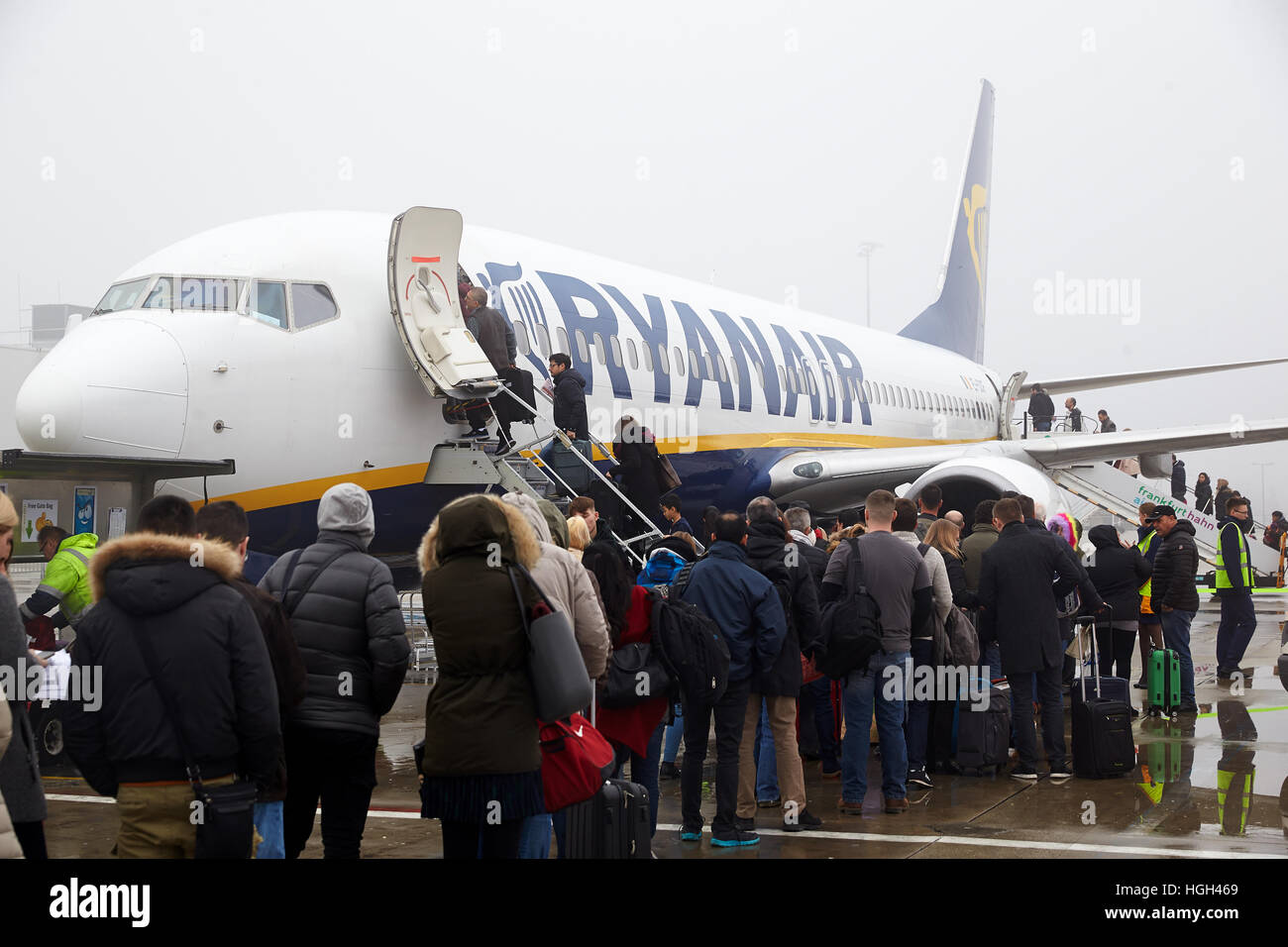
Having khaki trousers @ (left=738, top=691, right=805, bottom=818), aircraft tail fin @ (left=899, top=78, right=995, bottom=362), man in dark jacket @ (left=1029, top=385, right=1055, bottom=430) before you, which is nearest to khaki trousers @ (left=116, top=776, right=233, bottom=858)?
khaki trousers @ (left=738, top=691, right=805, bottom=818)

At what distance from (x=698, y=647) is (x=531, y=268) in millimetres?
6054

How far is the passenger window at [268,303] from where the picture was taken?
836 centimetres

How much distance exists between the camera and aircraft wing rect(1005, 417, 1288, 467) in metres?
14.8

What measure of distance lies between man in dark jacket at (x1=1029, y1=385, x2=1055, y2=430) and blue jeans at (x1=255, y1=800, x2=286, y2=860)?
69.5 feet

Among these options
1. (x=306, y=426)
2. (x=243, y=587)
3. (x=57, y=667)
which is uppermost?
(x=306, y=426)

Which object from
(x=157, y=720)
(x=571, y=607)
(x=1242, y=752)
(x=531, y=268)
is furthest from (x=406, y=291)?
(x=1242, y=752)

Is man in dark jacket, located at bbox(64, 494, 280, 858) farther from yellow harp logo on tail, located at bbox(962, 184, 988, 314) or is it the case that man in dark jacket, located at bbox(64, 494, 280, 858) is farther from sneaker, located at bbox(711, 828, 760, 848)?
yellow harp logo on tail, located at bbox(962, 184, 988, 314)

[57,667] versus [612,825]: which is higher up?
[57,667]

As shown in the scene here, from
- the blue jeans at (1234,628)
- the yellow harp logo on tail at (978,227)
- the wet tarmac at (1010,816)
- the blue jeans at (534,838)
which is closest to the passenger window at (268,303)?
the wet tarmac at (1010,816)

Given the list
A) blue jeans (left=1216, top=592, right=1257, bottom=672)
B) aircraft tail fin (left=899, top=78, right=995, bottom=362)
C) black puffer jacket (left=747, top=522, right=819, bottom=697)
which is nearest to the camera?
black puffer jacket (left=747, top=522, right=819, bottom=697)

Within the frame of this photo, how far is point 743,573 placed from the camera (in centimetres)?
607

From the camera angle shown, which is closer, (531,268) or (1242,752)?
(1242,752)

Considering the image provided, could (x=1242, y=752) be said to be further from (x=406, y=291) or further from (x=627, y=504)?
(x=406, y=291)
